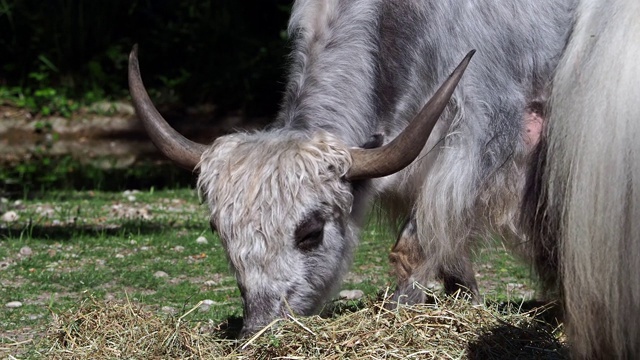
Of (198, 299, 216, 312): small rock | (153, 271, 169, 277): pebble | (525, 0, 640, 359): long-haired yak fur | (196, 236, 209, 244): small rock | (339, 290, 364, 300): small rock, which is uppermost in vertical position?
(525, 0, 640, 359): long-haired yak fur

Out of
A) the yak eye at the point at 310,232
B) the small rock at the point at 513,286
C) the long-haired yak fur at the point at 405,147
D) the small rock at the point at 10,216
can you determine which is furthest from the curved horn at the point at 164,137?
the small rock at the point at 10,216

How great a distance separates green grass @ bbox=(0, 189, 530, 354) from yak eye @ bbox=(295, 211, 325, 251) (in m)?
0.93

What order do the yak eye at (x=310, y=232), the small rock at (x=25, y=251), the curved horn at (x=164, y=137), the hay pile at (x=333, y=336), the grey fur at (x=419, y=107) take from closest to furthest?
the hay pile at (x=333, y=336)
the yak eye at (x=310, y=232)
the grey fur at (x=419, y=107)
the curved horn at (x=164, y=137)
the small rock at (x=25, y=251)

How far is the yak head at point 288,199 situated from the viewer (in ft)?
15.9

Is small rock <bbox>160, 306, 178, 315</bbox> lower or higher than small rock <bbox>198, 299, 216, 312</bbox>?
lower

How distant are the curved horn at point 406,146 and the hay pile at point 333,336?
24.4 inches

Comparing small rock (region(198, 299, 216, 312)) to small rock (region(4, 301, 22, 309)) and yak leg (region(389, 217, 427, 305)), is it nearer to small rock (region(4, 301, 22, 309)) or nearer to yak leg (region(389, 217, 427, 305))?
small rock (region(4, 301, 22, 309))

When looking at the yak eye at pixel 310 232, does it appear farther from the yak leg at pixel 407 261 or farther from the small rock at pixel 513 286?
the small rock at pixel 513 286

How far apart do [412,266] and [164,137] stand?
1404 millimetres

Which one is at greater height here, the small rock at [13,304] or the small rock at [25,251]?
the small rock at [13,304]

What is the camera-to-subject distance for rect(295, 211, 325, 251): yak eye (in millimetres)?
4953

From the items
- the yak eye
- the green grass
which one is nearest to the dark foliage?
the green grass

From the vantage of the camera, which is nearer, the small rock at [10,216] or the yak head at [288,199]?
the yak head at [288,199]

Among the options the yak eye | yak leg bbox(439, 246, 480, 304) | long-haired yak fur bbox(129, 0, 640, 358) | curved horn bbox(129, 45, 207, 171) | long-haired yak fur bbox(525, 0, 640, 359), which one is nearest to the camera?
long-haired yak fur bbox(525, 0, 640, 359)
